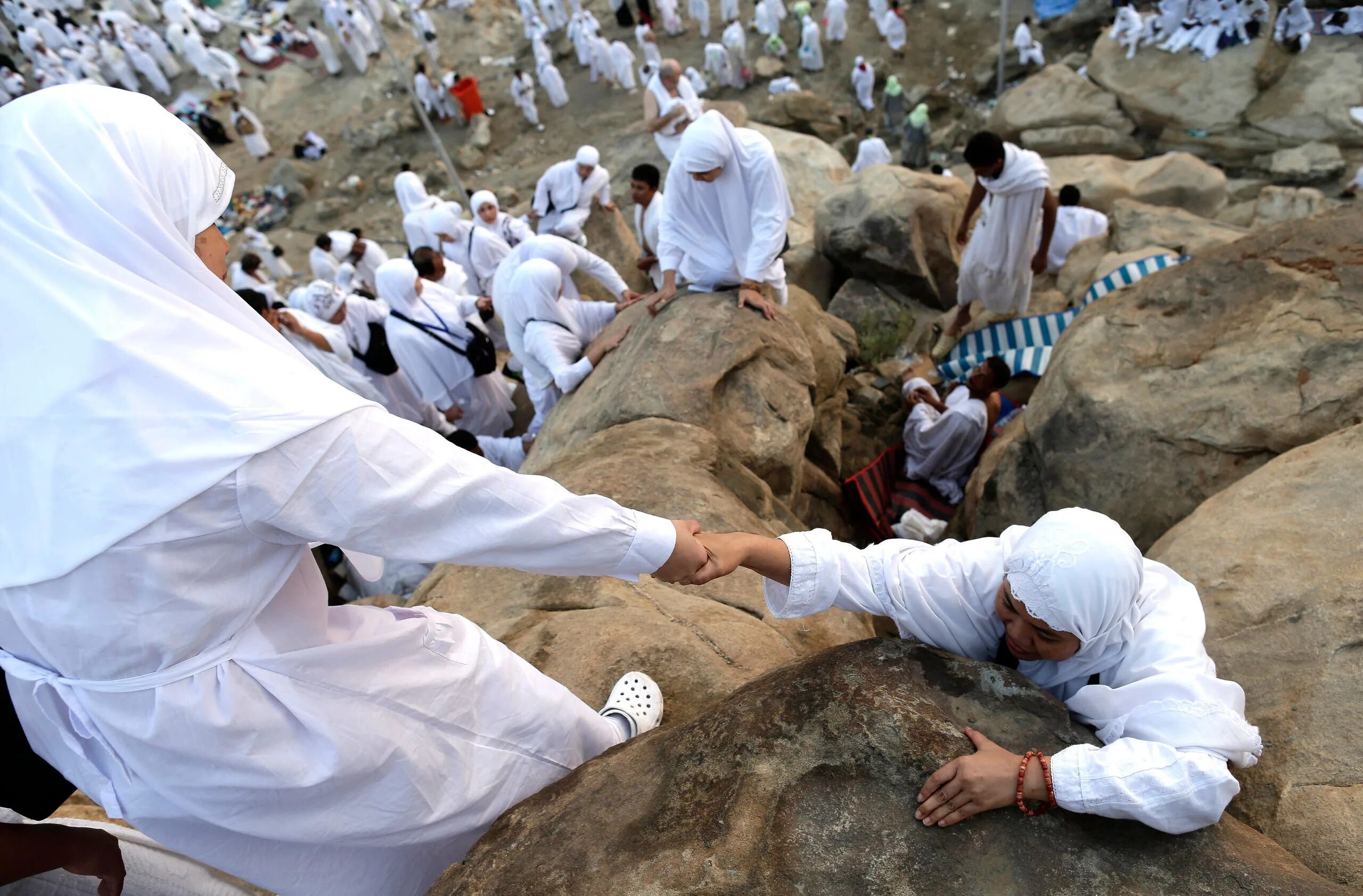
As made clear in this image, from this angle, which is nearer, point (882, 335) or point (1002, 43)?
point (882, 335)

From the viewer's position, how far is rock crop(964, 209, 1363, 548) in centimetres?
331

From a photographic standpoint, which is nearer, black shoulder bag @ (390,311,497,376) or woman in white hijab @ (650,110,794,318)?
woman in white hijab @ (650,110,794,318)

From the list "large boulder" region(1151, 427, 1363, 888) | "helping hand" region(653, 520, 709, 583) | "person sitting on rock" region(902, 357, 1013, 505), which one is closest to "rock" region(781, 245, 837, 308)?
Answer: "person sitting on rock" region(902, 357, 1013, 505)

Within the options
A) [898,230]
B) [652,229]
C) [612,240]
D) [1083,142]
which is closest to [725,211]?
[652,229]

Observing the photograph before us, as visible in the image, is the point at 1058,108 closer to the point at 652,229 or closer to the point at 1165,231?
the point at 1165,231

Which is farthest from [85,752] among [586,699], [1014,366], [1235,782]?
[1014,366]

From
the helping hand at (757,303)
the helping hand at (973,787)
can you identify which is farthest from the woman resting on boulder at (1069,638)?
the helping hand at (757,303)

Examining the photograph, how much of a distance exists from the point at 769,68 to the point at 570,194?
10.1m

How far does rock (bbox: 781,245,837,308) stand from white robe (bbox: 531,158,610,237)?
212 centimetres

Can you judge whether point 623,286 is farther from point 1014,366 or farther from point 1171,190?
point 1171,190

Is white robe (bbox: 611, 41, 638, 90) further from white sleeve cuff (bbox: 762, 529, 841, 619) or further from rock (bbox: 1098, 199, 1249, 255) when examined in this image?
white sleeve cuff (bbox: 762, 529, 841, 619)

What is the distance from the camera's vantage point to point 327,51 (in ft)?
65.9

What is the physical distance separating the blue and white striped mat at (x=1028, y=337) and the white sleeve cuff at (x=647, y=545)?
482cm

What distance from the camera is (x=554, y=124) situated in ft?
56.6
